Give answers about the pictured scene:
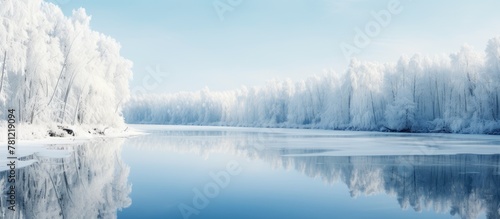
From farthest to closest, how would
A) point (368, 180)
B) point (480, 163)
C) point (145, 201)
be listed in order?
point (480, 163)
point (368, 180)
point (145, 201)

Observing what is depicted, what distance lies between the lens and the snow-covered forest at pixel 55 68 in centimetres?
2583

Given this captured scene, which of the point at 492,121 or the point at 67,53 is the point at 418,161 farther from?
the point at 492,121

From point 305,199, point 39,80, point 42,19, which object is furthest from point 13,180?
point 42,19

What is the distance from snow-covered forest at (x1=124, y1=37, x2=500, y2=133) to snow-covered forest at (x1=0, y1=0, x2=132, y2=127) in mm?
37621

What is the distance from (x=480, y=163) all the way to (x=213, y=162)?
35.8 feet

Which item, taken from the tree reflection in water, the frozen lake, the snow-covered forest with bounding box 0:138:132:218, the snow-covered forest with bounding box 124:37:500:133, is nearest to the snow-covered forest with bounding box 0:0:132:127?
the frozen lake

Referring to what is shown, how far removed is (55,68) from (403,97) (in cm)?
4493

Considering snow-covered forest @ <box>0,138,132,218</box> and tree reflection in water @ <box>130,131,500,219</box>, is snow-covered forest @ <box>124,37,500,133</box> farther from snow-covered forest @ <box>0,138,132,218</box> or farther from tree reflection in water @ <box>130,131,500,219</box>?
snow-covered forest @ <box>0,138,132,218</box>

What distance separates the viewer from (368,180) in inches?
476

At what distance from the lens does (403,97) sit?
57.3 m

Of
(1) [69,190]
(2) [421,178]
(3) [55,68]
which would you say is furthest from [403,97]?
(1) [69,190]

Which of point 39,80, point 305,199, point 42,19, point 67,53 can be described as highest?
point 42,19

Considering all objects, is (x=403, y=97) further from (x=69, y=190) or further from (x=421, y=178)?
(x=69, y=190)

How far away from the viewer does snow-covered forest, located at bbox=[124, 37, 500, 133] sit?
4847cm
